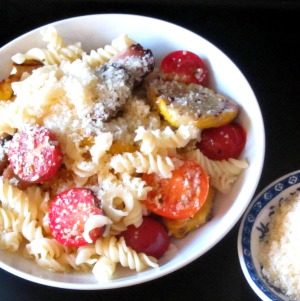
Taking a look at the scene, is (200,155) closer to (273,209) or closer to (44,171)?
(273,209)

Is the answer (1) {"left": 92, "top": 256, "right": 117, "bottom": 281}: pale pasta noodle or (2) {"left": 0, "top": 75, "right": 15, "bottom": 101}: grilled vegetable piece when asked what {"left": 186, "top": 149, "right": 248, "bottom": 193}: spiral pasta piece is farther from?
(2) {"left": 0, "top": 75, "right": 15, "bottom": 101}: grilled vegetable piece

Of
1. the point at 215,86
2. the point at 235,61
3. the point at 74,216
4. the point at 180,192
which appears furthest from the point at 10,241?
the point at 235,61

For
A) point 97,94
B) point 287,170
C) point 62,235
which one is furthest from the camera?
point 287,170

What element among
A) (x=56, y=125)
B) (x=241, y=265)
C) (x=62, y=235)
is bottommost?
(x=241, y=265)

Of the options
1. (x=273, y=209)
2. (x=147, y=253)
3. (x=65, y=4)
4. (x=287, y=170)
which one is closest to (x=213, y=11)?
(x=65, y=4)

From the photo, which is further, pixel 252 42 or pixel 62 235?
pixel 252 42

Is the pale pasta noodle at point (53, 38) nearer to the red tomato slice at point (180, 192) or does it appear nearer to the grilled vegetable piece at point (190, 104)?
the grilled vegetable piece at point (190, 104)

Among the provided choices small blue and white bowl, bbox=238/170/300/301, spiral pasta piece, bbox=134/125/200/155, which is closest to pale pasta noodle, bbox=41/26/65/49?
spiral pasta piece, bbox=134/125/200/155

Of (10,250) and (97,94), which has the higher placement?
(97,94)
